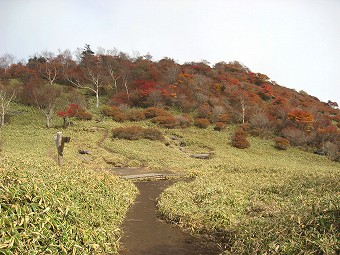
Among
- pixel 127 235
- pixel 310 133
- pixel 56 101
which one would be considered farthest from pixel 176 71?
pixel 127 235

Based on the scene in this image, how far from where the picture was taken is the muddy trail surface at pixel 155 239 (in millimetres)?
9016

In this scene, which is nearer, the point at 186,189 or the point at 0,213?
the point at 0,213

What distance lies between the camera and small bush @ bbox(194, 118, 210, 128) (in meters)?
45.0

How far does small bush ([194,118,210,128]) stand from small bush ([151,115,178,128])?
11.2 ft

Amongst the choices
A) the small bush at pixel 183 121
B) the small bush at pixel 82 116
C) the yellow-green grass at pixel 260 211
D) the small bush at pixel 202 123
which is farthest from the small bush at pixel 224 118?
the yellow-green grass at pixel 260 211

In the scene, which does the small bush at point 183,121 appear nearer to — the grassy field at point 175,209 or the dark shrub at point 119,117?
the dark shrub at point 119,117

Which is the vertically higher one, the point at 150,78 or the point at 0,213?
the point at 150,78

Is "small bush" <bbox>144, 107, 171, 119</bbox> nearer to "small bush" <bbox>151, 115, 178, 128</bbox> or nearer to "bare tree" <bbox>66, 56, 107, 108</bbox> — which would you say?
"small bush" <bbox>151, 115, 178, 128</bbox>

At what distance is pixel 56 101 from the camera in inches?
1966

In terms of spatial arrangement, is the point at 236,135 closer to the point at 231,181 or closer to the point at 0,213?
the point at 231,181

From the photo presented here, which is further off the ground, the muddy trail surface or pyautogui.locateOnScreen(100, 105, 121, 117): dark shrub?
pyautogui.locateOnScreen(100, 105, 121, 117): dark shrub

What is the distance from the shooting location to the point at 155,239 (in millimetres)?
9961

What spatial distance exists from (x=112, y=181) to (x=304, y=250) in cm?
1126

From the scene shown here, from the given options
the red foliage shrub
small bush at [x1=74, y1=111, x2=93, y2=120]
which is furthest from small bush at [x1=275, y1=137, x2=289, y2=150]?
small bush at [x1=74, y1=111, x2=93, y2=120]
